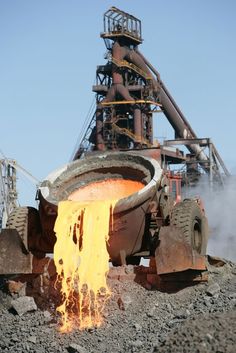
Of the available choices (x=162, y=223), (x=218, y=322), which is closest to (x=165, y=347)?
(x=218, y=322)

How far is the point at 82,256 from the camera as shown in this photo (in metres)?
11.3

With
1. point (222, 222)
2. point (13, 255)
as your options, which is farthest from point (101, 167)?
point (222, 222)

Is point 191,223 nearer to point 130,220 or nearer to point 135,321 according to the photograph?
point 130,220

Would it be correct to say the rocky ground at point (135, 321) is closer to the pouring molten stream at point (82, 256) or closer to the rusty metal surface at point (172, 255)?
the pouring molten stream at point (82, 256)

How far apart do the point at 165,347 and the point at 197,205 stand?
15.8ft

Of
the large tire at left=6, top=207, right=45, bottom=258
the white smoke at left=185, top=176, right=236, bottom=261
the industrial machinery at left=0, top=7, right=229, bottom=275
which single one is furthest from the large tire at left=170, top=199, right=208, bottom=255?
the white smoke at left=185, top=176, right=236, bottom=261

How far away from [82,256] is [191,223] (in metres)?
2.15

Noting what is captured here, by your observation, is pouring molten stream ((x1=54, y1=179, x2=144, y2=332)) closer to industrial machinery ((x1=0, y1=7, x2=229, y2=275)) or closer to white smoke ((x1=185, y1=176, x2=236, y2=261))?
industrial machinery ((x1=0, y1=7, x2=229, y2=275))

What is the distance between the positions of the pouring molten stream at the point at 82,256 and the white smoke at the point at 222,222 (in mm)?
10709

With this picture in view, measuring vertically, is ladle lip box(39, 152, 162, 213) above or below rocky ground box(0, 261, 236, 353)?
above

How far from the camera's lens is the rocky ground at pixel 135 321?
885 cm

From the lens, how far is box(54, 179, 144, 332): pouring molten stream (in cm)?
1123

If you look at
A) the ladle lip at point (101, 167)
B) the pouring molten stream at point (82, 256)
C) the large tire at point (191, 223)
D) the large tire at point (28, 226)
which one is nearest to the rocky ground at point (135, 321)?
the pouring molten stream at point (82, 256)

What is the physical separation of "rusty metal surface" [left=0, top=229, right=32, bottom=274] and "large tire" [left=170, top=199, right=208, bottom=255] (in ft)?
8.80
